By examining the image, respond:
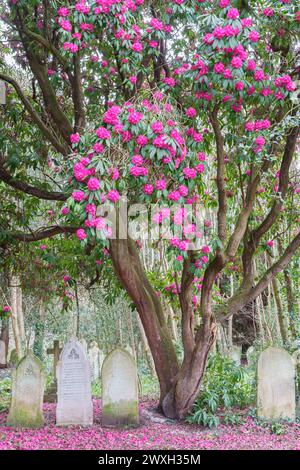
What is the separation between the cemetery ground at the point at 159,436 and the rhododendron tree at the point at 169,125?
1.49ft

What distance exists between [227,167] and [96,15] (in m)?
3.01

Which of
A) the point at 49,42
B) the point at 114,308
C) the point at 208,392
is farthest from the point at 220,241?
the point at 114,308

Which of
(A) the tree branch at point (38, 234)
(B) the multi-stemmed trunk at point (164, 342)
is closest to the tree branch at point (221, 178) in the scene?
(B) the multi-stemmed trunk at point (164, 342)

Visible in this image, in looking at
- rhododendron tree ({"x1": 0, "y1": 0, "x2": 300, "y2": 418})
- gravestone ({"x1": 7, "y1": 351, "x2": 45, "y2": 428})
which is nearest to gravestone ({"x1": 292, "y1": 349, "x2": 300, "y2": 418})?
rhododendron tree ({"x1": 0, "y1": 0, "x2": 300, "y2": 418})

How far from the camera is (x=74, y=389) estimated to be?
592cm

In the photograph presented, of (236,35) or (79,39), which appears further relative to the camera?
(79,39)

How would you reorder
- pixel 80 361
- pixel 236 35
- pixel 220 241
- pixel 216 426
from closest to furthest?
1. pixel 236 35
2. pixel 220 241
3. pixel 216 426
4. pixel 80 361

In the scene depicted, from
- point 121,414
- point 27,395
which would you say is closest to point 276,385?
point 121,414

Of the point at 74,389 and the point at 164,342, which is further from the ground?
the point at 164,342

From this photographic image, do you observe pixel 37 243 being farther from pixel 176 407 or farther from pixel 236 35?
pixel 236 35

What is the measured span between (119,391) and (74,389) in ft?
1.98

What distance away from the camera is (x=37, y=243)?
7961 millimetres

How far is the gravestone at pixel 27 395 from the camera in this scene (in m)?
5.62

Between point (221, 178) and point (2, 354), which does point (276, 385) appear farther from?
point (2, 354)
